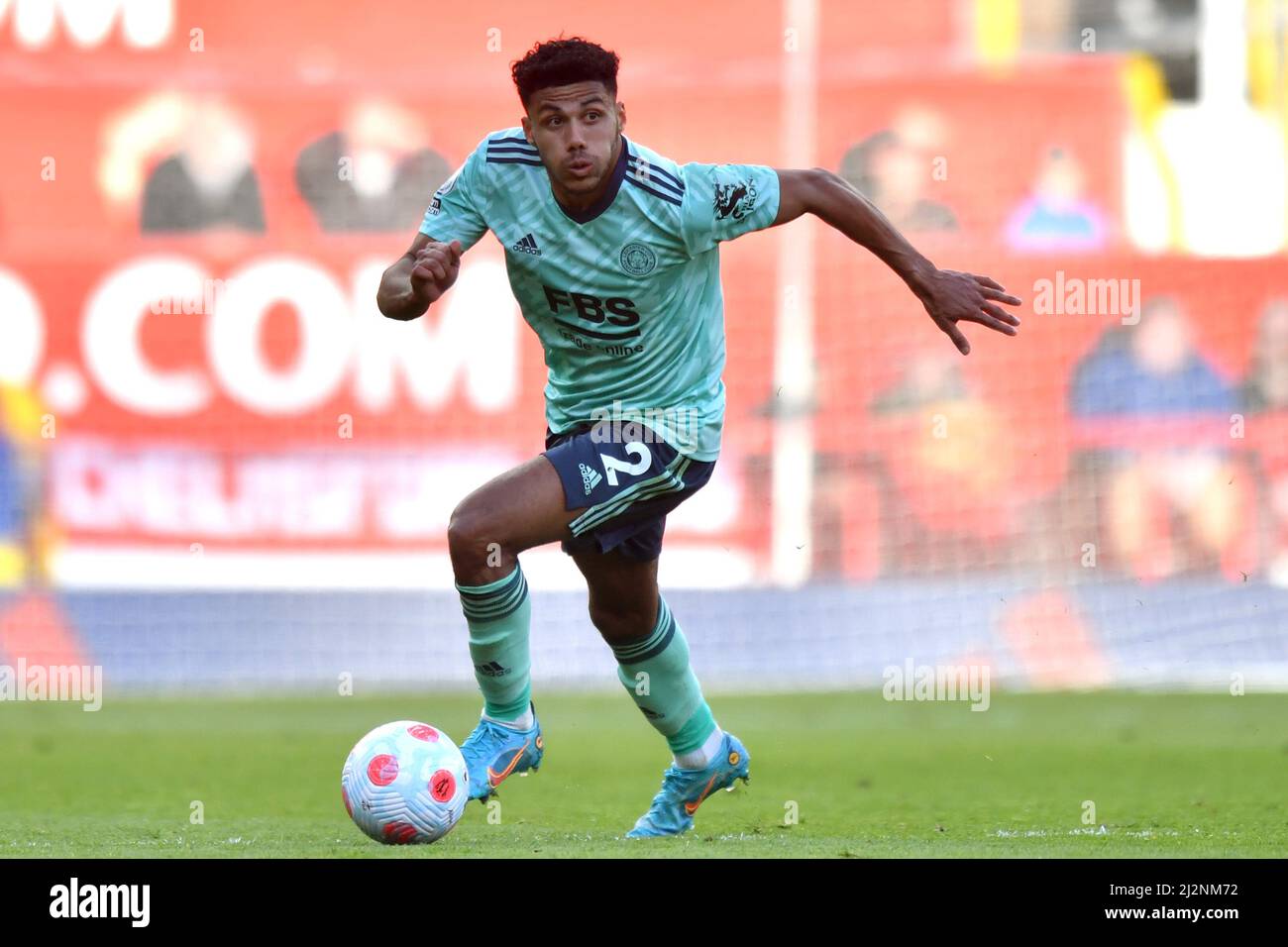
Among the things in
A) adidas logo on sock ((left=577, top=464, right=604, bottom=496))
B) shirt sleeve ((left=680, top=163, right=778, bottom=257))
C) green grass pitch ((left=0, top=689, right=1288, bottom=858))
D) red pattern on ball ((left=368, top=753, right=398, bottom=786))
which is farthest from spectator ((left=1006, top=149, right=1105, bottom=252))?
red pattern on ball ((left=368, top=753, right=398, bottom=786))

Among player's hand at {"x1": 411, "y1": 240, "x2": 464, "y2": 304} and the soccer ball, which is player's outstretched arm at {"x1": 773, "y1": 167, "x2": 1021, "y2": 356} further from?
the soccer ball

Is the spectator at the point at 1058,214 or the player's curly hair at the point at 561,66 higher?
the spectator at the point at 1058,214

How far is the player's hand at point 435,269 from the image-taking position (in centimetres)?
543

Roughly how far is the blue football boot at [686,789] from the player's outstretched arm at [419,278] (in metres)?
1.75

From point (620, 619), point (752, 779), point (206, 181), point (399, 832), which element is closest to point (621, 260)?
point (620, 619)

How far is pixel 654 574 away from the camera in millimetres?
6414

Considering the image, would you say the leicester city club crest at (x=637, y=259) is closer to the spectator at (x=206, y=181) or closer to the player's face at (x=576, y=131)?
the player's face at (x=576, y=131)

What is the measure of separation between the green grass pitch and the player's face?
6.47 feet

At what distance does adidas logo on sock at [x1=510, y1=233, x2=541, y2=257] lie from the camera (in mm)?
6027

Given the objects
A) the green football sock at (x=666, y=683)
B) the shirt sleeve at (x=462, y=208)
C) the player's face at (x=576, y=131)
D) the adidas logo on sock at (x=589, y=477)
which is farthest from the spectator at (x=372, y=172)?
the adidas logo on sock at (x=589, y=477)

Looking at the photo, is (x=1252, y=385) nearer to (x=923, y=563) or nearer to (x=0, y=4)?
(x=923, y=563)

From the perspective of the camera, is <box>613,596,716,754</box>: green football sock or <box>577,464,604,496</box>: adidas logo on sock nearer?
<box>577,464,604,496</box>: adidas logo on sock

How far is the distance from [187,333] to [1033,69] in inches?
263
